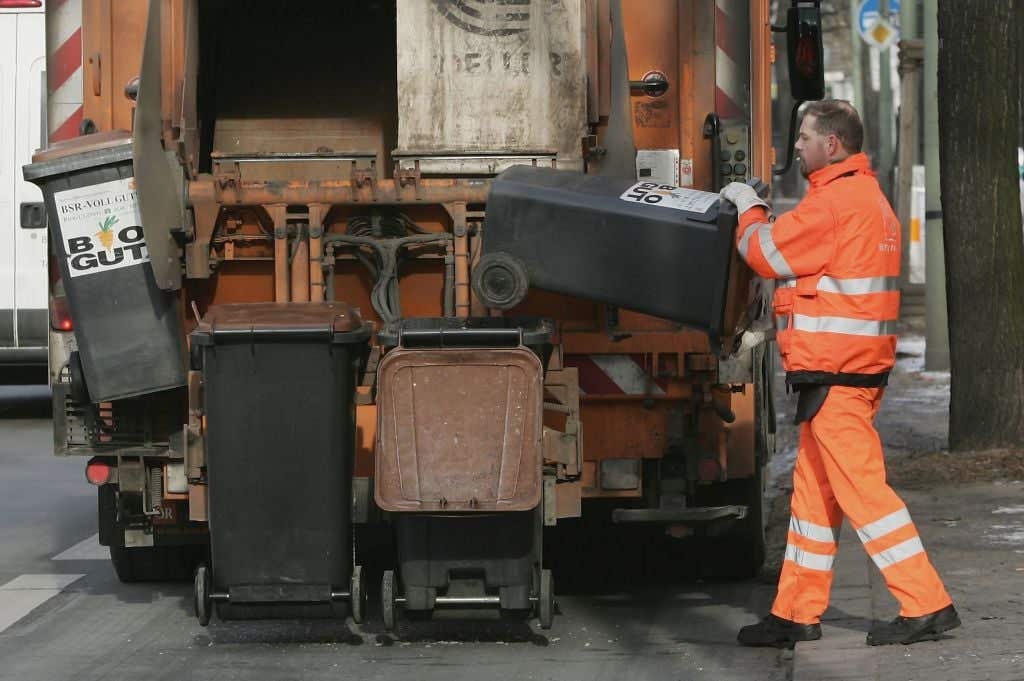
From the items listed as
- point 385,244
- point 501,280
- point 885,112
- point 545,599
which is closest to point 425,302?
point 385,244

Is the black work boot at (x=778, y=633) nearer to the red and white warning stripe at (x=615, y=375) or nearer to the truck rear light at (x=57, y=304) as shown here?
the red and white warning stripe at (x=615, y=375)

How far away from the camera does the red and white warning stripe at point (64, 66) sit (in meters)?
→ 6.92

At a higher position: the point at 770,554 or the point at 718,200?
the point at 718,200

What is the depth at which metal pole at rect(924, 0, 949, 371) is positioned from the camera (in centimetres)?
1382

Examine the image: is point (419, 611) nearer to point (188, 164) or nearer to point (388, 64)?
point (188, 164)

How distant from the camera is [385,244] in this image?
6.24 m

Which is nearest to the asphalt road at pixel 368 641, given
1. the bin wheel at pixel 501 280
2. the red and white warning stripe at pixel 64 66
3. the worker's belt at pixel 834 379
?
the worker's belt at pixel 834 379

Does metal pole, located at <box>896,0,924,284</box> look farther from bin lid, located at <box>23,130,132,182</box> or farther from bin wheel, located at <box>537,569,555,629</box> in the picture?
bin wheel, located at <box>537,569,555,629</box>

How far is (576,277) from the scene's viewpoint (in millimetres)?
5965

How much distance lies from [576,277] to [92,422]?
64.9 inches

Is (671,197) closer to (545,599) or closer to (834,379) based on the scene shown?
(834,379)

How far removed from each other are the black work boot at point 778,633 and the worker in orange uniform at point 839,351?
0.05 m

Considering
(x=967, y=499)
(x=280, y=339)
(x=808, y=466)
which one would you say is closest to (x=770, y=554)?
(x=967, y=499)

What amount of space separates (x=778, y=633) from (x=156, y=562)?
254cm
